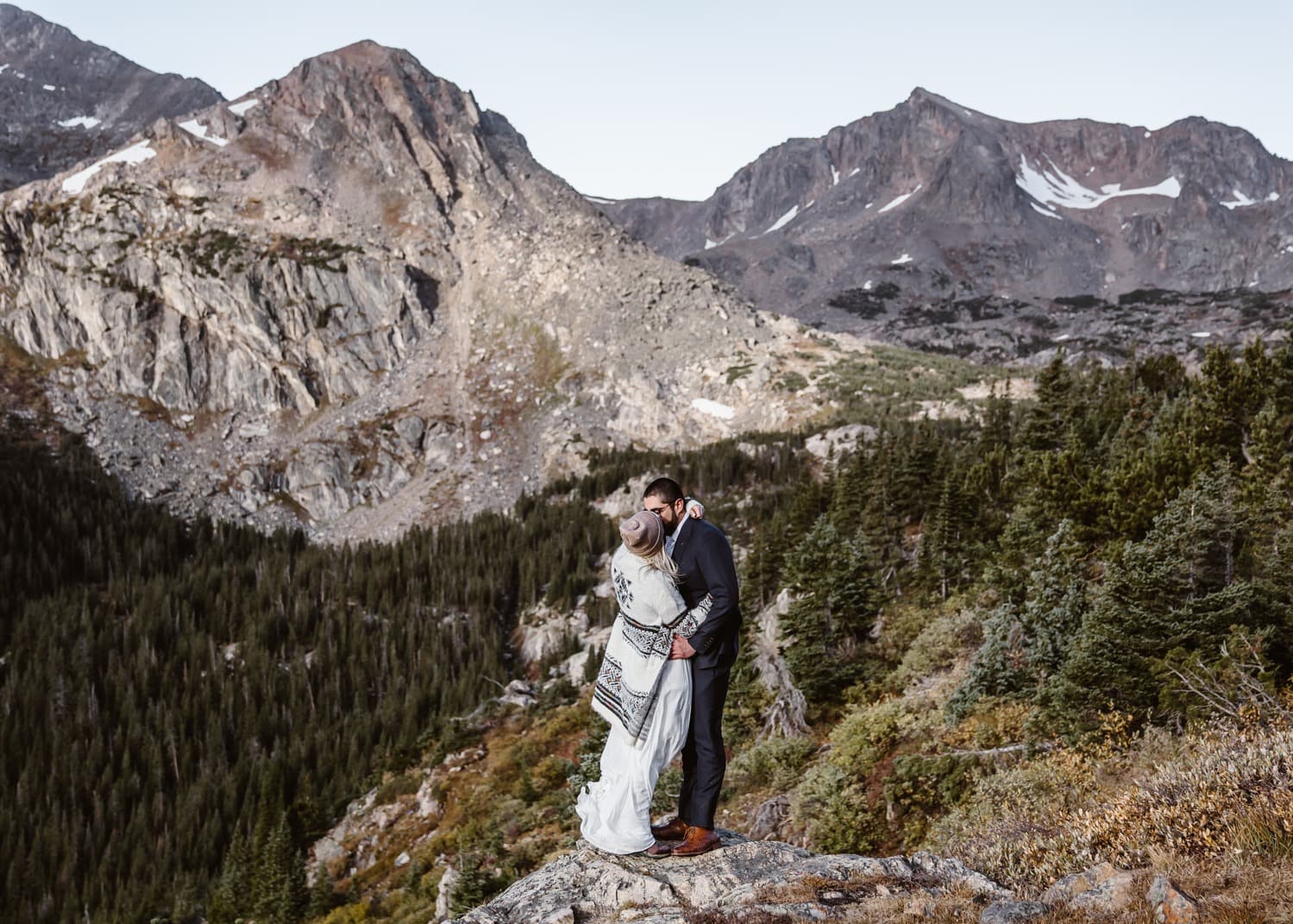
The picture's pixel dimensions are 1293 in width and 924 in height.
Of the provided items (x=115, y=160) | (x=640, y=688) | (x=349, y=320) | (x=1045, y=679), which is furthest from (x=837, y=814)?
(x=115, y=160)

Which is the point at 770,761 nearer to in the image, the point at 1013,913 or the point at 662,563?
the point at 662,563

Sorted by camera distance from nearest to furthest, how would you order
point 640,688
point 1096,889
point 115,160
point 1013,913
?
1. point 1013,913
2. point 1096,889
3. point 640,688
4. point 115,160

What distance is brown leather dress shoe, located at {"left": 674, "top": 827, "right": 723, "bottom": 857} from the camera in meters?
9.73

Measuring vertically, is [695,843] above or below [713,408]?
above

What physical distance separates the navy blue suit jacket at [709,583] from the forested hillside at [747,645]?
737 cm

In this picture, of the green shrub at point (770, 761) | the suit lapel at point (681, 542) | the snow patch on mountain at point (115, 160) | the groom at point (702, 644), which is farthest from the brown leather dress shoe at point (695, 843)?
the snow patch on mountain at point (115, 160)

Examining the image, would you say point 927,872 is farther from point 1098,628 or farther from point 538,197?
point 538,197

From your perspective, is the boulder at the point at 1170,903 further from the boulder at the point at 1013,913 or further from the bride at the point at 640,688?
the bride at the point at 640,688

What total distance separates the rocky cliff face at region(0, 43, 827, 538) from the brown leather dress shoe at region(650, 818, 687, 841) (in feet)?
405

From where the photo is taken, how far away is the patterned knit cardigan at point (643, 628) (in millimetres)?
9047

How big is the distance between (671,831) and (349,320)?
17315cm

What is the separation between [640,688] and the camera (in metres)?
9.24

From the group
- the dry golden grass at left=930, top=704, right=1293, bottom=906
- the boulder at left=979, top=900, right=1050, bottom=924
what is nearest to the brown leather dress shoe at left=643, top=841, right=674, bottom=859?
the dry golden grass at left=930, top=704, right=1293, bottom=906

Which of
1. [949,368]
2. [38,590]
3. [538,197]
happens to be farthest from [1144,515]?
[538,197]
